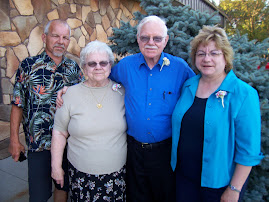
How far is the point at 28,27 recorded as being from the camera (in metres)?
4.53

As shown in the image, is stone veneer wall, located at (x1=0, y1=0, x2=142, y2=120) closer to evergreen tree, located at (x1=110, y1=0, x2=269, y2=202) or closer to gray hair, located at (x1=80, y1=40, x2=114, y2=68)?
evergreen tree, located at (x1=110, y1=0, x2=269, y2=202)

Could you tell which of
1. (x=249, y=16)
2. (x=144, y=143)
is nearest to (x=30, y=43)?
(x=144, y=143)

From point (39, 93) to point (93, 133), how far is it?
2.31ft

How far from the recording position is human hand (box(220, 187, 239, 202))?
172 cm

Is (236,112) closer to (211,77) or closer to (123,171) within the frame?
(211,77)

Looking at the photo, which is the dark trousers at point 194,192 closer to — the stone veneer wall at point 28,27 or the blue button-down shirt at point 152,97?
the blue button-down shirt at point 152,97

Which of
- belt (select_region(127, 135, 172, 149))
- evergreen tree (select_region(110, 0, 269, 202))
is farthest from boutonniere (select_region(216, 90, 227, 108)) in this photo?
evergreen tree (select_region(110, 0, 269, 202))

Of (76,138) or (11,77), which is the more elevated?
(11,77)

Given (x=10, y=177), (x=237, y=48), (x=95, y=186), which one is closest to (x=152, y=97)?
(x=95, y=186)

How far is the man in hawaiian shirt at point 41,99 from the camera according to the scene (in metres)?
2.21

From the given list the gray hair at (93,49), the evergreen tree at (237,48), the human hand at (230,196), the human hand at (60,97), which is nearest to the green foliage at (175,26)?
the evergreen tree at (237,48)

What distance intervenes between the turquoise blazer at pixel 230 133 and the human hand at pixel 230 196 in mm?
62

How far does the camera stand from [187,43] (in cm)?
271

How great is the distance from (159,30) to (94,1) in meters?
4.55
